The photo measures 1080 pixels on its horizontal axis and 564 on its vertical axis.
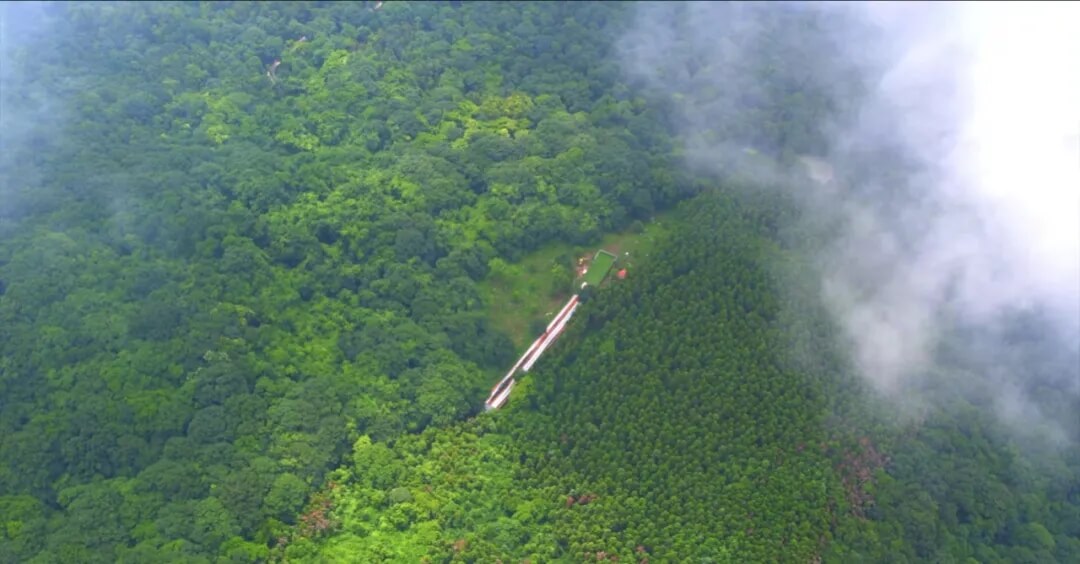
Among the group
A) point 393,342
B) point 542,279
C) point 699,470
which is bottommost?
point 393,342

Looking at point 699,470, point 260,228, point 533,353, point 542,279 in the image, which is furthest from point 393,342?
point 699,470

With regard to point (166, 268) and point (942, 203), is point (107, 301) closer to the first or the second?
point (166, 268)

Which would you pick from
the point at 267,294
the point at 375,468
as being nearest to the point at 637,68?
the point at 267,294

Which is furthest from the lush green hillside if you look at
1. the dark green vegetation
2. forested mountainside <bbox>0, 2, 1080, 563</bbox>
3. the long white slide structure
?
the dark green vegetation

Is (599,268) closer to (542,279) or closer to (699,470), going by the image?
(542,279)

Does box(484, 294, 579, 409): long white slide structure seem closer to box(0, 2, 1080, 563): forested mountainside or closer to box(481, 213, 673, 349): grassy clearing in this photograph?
box(481, 213, 673, 349): grassy clearing

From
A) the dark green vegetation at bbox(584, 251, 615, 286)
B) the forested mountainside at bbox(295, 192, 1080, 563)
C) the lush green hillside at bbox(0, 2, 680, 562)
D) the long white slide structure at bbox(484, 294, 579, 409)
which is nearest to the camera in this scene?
the forested mountainside at bbox(295, 192, 1080, 563)
